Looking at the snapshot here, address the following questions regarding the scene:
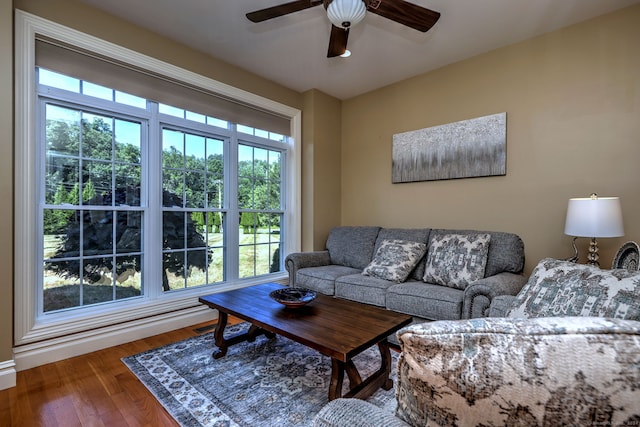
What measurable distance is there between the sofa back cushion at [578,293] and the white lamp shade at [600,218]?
950 millimetres

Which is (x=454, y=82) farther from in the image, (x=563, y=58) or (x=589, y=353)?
→ (x=589, y=353)

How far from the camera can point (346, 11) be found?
1.74m

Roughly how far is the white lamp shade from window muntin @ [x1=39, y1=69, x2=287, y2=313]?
3084 mm

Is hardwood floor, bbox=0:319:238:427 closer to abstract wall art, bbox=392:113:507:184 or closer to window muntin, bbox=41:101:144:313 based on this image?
window muntin, bbox=41:101:144:313

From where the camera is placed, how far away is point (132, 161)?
2779mm

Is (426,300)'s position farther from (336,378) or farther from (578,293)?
(578,293)

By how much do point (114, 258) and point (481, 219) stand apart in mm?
3545

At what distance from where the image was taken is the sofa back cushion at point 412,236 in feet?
9.88

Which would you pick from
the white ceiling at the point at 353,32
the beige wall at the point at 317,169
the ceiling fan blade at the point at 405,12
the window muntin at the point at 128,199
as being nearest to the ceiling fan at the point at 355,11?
the ceiling fan blade at the point at 405,12

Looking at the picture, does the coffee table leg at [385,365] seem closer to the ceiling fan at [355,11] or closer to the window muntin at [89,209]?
the ceiling fan at [355,11]

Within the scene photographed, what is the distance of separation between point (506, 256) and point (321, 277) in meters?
1.71

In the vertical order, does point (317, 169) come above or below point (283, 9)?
below

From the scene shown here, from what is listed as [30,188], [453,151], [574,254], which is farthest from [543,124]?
[30,188]

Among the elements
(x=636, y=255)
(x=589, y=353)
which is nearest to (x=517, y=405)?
(x=589, y=353)
